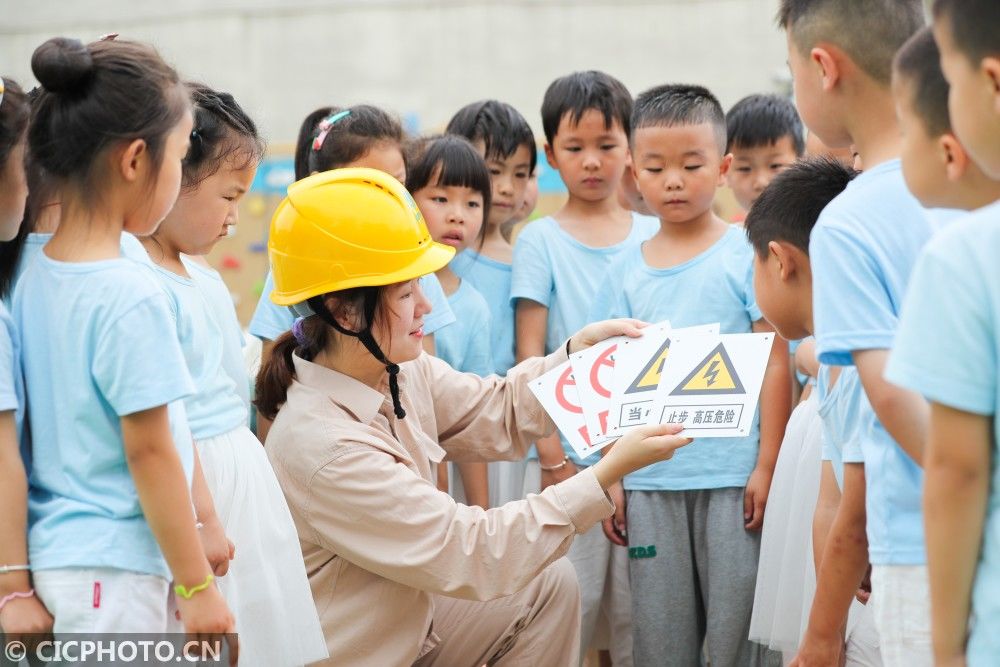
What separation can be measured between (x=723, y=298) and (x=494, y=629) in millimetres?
1282

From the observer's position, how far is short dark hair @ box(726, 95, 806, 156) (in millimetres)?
4680

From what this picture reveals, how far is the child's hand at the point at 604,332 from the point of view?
330 centimetres

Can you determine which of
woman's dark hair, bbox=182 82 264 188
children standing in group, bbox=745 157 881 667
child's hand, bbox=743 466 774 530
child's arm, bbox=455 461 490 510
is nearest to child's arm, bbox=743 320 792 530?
child's hand, bbox=743 466 774 530

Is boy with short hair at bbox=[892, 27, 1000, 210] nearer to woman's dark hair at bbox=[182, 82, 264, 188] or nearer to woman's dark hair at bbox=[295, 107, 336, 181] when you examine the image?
woman's dark hair at bbox=[182, 82, 264, 188]

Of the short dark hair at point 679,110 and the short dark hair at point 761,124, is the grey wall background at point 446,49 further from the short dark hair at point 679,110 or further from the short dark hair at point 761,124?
the short dark hair at point 679,110

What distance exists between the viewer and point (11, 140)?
2.47 metres

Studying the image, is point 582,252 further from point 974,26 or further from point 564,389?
point 974,26

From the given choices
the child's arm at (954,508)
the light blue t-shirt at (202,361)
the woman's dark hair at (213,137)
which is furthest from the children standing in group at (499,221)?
the child's arm at (954,508)

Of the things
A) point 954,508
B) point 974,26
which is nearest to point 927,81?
point 974,26

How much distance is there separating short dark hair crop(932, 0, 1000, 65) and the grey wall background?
33.0 feet

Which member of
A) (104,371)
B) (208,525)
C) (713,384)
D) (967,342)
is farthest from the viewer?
(713,384)

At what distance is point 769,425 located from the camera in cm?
373

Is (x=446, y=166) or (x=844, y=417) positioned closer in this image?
(x=844, y=417)

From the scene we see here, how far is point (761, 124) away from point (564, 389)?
1947 mm
